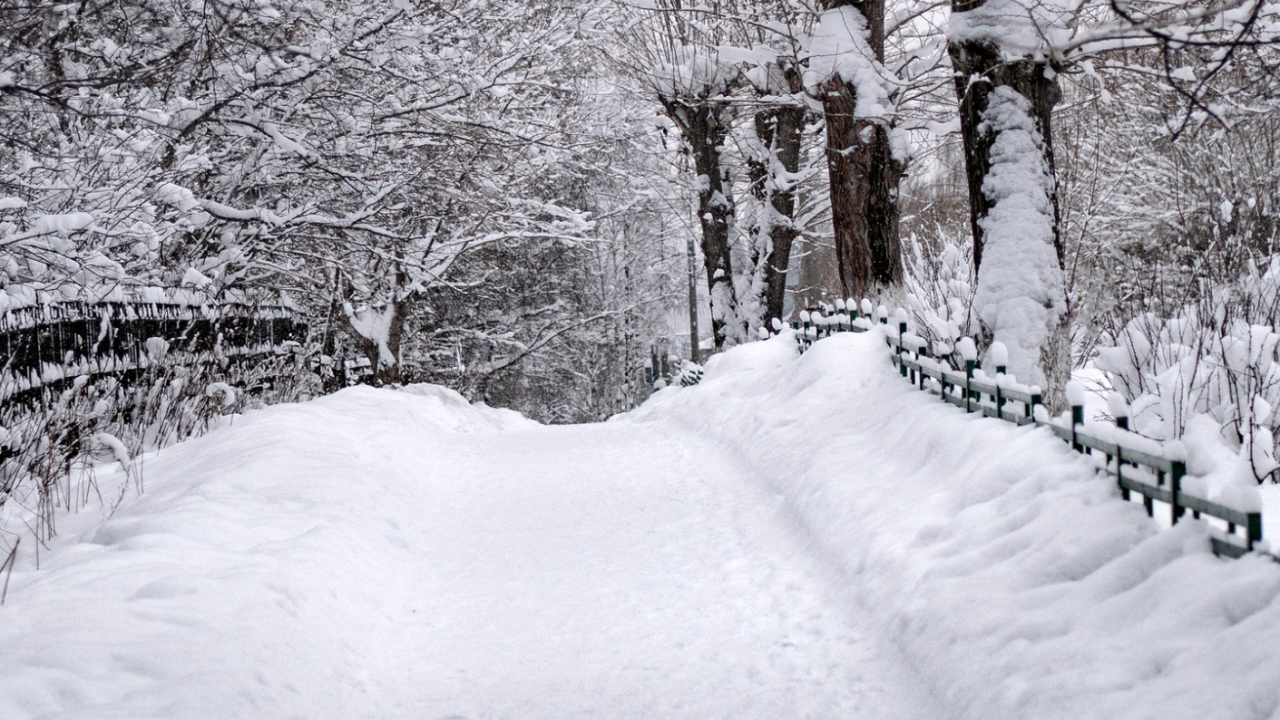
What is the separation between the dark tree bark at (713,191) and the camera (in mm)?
17578

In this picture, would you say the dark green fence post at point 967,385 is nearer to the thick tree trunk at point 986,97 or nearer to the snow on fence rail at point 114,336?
the thick tree trunk at point 986,97

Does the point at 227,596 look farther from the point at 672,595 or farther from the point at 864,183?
the point at 864,183

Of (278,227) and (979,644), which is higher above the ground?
(278,227)

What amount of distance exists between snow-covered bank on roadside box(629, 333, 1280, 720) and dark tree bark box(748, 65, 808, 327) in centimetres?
1026

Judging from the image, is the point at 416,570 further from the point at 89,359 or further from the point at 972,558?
the point at 89,359

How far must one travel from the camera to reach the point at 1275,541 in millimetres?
4051

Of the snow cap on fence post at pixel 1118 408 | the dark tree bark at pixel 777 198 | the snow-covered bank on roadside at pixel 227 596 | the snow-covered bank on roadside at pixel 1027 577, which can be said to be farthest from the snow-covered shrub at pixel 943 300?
the dark tree bark at pixel 777 198

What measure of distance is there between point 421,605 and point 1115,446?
11.8 feet

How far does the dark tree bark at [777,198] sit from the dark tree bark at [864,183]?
227 inches

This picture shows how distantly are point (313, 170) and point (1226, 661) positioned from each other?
1027 centimetres

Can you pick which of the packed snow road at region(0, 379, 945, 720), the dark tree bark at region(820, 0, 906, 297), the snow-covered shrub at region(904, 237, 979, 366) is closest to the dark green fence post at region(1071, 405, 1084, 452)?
the packed snow road at region(0, 379, 945, 720)

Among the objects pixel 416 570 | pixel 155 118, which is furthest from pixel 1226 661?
pixel 155 118

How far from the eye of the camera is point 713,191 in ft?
58.0

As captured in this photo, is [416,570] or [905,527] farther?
[416,570]
